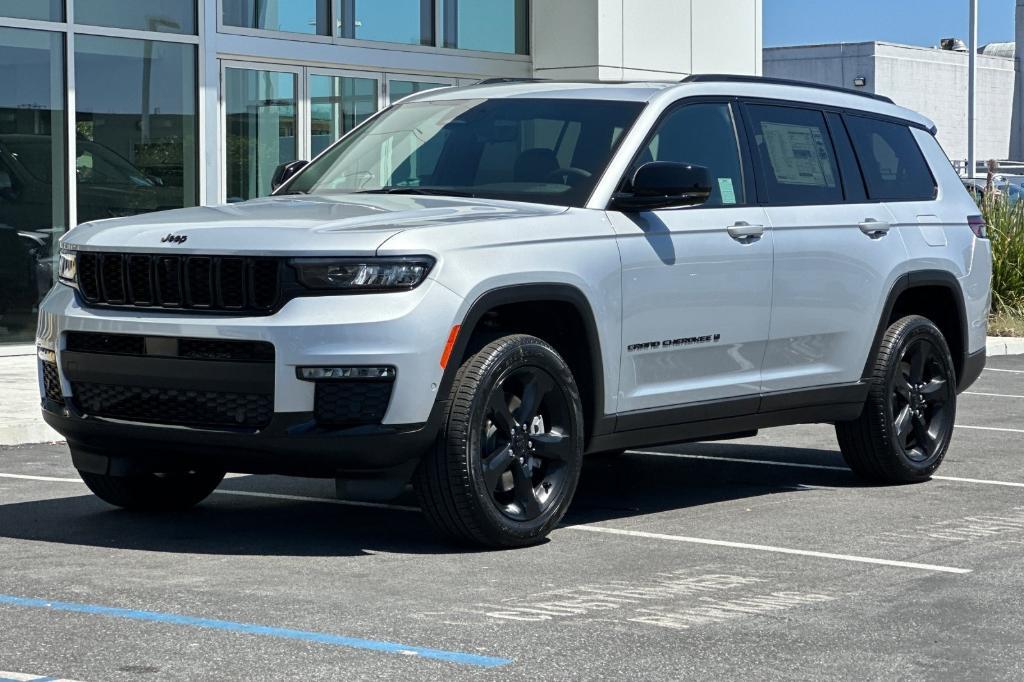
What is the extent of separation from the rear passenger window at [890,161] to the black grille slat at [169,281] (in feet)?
12.5

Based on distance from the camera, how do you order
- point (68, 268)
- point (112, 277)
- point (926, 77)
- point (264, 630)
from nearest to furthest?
point (264, 630), point (112, 277), point (68, 268), point (926, 77)

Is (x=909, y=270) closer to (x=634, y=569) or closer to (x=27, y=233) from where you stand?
(x=634, y=569)

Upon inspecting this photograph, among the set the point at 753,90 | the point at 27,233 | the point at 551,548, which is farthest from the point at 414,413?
the point at 27,233

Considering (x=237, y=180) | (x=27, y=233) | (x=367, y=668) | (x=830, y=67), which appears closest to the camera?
(x=367, y=668)

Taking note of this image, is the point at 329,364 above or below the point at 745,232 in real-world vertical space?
below

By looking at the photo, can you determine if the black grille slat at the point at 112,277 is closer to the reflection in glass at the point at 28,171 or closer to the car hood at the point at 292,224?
the car hood at the point at 292,224

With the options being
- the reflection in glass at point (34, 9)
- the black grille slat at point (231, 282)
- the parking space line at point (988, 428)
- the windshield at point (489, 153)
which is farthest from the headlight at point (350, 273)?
the reflection in glass at point (34, 9)

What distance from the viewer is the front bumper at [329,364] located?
21.4ft

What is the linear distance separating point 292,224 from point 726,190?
229 centimetres

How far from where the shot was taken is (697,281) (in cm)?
780

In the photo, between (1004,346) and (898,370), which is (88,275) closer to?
(898,370)

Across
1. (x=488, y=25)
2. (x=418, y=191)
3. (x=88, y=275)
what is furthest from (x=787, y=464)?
(x=488, y=25)

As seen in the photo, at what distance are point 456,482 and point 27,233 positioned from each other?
10.3 m

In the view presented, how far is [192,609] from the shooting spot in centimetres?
585
